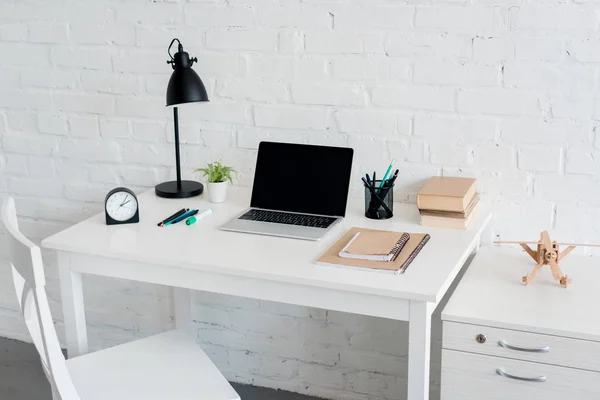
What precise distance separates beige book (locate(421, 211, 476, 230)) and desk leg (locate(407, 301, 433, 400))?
39cm

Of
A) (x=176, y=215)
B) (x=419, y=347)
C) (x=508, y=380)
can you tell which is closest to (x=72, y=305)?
(x=176, y=215)

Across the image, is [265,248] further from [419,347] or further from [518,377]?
[518,377]

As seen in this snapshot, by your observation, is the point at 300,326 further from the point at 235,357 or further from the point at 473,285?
the point at 473,285

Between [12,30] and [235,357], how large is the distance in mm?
1381

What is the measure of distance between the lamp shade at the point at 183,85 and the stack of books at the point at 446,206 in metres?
0.71

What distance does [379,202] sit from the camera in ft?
7.24

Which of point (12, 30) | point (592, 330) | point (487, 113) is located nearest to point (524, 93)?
point (487, 113)

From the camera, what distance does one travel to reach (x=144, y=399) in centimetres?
190

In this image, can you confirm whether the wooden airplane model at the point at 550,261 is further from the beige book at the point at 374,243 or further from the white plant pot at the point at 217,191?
the white plant pot at the point at 217,191

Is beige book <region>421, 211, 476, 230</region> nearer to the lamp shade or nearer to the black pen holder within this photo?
the black pen holder

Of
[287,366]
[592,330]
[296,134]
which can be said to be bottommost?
[287,366]

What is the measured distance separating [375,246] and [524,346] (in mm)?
420

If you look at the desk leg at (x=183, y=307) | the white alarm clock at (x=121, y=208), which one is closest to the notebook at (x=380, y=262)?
the white alarm clock at (x=121, y=208)

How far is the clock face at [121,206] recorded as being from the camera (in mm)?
2193
